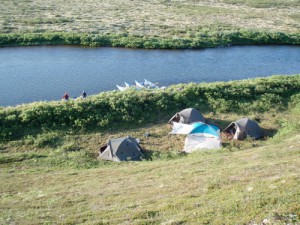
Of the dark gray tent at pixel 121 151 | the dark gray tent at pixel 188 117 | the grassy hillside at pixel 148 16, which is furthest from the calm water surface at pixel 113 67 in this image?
the dark gray tent at pixel 121 151

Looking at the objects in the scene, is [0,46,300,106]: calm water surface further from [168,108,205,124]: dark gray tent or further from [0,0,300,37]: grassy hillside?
[168,108,205,124]: dark gray tent

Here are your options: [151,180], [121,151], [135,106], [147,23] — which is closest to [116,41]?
[147,23]

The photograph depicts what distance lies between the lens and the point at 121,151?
2644cm

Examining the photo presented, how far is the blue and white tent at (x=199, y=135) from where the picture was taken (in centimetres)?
2809

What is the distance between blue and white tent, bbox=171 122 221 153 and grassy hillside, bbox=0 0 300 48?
1289 inches

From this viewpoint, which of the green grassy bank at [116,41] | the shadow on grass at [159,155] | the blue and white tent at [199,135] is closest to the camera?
the shadow on grass at [159,155]

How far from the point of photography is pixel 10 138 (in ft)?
93.7

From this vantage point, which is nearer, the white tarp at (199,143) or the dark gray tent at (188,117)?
the white tarp at (199,143)

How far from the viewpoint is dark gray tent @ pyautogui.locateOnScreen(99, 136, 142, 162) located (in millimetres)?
26281

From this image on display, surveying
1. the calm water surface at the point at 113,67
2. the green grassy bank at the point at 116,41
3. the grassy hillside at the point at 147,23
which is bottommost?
the calm water surface at the point at 113,67

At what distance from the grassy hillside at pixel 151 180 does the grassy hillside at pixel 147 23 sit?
1272 inches

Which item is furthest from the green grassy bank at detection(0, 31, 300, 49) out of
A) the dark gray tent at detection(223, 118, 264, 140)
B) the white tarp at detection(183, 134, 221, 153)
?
the white tarp at detection(183, 134, 221, 153)

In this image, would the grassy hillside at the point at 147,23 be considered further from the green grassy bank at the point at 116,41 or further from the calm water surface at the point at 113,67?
the calm water surface at the point at 113,67

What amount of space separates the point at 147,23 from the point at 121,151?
5267 cm
